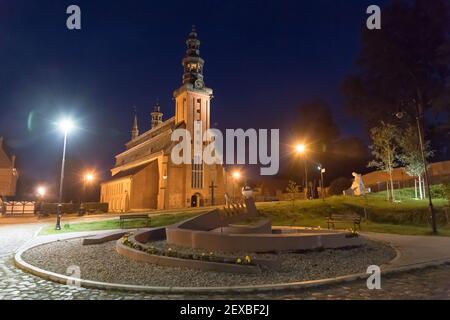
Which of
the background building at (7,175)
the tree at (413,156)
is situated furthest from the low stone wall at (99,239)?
the background building at (7,175)

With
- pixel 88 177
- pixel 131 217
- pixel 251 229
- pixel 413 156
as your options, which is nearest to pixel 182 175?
pixel 88 177

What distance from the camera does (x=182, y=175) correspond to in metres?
A: 49.3

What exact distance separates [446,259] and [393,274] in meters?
3.02

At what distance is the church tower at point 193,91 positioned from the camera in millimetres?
52781

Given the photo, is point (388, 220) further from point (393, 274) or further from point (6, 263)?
point (6, 263)

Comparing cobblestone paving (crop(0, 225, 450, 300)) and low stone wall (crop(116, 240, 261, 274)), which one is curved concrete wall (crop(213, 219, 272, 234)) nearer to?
→ low stone wall (crop(116, 240, 261, 274))

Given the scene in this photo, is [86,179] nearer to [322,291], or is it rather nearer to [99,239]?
[99,239]

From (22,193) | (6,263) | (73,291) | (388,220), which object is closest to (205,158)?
(388,220)

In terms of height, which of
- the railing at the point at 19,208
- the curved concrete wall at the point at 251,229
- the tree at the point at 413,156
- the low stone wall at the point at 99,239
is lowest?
the low stone wall at the point at 99,239

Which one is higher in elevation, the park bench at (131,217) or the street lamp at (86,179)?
the street lamp at (86,179)

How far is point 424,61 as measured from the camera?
4022cm

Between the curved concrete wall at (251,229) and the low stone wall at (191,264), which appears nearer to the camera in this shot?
the low stone wall at (191,264)

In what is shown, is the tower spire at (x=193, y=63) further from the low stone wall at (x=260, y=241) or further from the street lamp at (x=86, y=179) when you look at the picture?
the low stone wall at (x=260, y=241)

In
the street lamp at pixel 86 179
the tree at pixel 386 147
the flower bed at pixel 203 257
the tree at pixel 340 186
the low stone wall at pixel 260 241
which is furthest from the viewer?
the street lamp at pixel 86 179
